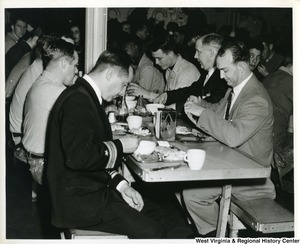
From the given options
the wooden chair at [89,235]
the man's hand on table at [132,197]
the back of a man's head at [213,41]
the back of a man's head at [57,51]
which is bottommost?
the wooden chair at [89,235]

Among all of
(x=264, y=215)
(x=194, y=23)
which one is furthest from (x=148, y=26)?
(x=264, y=215)

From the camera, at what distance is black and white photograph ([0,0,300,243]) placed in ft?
5.15

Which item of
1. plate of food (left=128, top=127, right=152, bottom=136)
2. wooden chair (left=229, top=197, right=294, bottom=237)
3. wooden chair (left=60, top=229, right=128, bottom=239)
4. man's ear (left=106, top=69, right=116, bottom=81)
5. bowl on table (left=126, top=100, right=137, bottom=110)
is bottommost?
wooden chair (left=229, top=197, right=294, bottom=237)

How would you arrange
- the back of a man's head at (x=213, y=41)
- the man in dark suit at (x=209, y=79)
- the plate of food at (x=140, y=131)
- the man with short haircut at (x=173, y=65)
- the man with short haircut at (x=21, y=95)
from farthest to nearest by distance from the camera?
1. the man with short haircut at (x=173, y=65)
2. the back of a man's head at (x=213, y=41)
3. the man in dark suit at (x=209, y=79)
4. the man with short haircut at (x=21, y=95)
5. the plate of food at (x=140, y=131)

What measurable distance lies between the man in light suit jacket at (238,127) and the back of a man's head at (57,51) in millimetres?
825

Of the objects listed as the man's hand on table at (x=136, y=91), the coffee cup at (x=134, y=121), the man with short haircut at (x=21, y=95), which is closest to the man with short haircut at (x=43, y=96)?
the man with short haircut at (x=21, y=95)

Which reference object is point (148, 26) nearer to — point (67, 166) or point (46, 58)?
point (46, 58)

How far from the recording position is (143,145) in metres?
1.66

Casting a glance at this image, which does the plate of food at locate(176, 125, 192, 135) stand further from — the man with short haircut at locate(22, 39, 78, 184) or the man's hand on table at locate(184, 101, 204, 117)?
the man with short haircut at locate(22, 39, 78, 184)

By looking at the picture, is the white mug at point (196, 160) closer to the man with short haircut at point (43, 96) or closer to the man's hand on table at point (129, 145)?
the man's hand on table at point (129, 145)

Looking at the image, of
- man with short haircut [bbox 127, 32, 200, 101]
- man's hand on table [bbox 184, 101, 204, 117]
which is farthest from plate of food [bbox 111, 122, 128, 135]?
man with short haircut [bbox 127, 32, 200, 101]

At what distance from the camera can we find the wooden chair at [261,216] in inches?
70.8
